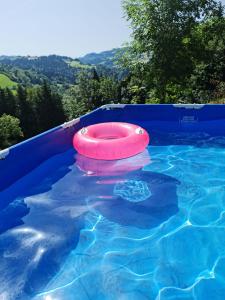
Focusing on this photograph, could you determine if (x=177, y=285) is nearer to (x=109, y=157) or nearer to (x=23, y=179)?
(x=109, y=157)

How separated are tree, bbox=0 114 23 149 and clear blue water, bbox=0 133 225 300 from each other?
28.8 m

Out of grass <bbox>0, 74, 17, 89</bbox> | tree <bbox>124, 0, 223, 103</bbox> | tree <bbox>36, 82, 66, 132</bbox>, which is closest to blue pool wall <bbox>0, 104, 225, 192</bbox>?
tree <bbox>124, 0, 223, 103</bbox>

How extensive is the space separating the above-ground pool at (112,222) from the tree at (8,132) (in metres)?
28.1

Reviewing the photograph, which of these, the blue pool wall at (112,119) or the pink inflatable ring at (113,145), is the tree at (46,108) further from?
the pink inflatable ring at (113,145)

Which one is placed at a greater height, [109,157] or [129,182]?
[109,157]

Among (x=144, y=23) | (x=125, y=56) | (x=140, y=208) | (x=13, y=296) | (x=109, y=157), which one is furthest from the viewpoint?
(x=125, y=56)

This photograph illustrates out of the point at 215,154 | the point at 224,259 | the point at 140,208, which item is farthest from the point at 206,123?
the point at 224,259

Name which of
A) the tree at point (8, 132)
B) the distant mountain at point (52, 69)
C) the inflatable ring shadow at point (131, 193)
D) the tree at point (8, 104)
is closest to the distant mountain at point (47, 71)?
the distant mountain at point (52, 69)

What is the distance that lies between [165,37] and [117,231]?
761 centimetres

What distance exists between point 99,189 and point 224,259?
1.83 m

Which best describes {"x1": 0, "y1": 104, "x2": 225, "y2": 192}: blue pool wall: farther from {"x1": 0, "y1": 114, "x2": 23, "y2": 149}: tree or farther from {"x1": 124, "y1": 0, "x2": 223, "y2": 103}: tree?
{"x1": 0, "y1": 114, "x2": 23, "y2": 149}: tree

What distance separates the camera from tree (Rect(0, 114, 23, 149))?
3179 centimetres

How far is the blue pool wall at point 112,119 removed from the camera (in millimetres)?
4367

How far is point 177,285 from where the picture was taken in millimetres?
2352
